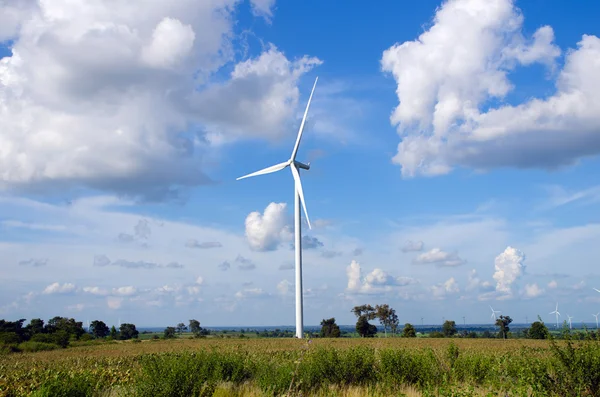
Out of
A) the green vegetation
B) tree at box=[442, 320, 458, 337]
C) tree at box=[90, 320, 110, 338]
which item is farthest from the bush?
tree at box=[442, 320, 458, 337]

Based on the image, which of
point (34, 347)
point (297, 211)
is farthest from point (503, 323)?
point (34, 347)

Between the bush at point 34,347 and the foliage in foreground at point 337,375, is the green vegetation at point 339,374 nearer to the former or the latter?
the foliage in foreground at point 337,375

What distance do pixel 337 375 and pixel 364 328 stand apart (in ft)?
253

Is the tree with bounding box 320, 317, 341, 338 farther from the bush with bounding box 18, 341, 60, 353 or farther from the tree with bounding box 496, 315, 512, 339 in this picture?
the bush with bounding box 18, 341, 60, 353

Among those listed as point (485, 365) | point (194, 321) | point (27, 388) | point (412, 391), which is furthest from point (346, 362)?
point (194, 321)

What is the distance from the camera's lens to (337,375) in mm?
19547

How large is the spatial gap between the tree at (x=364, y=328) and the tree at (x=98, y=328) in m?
49.3

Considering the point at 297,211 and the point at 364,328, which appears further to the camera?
the point at 364,328

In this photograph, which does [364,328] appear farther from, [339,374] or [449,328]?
[339,374]

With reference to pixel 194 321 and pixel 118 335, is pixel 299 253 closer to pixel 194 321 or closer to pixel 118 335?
pixel 118 335

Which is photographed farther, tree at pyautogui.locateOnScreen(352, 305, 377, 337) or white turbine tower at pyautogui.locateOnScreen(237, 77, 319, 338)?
tree at pyautogui.locateOnScreen(352, 305, 377, 337)

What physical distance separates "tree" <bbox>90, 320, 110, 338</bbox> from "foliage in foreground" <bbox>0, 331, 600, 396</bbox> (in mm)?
86962

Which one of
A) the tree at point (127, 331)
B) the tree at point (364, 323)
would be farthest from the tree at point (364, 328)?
the tree at point (127, 331)

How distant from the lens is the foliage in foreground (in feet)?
43.8
